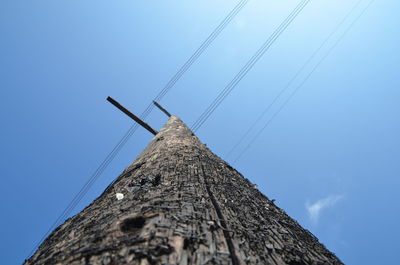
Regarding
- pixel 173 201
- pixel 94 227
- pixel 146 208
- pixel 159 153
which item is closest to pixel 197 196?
pixel 173 201

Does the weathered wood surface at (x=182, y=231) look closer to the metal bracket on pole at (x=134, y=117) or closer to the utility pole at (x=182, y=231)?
the utility pole at (x=182, y=231)

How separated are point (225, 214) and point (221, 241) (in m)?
0.41

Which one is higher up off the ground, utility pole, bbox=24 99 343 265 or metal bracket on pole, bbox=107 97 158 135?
metal bracket on pole, bbox=107 97 158 135

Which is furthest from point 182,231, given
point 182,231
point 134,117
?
point 134,117

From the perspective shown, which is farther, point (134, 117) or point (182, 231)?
point (134, 117)

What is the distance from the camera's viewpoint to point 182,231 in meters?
1.63

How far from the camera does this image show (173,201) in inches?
80.7

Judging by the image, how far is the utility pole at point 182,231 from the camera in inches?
56.9

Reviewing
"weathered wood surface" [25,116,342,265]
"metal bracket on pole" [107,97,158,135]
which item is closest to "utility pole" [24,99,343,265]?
"weathered wood surface" [25,116,342,265]

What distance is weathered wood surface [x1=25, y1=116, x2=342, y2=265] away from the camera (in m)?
1.45

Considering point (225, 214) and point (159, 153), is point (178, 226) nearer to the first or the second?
point (225, 214)

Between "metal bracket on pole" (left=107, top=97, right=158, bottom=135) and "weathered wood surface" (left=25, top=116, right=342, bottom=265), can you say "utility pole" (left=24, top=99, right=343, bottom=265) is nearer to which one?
"weathered wood surface" (left=25, top=116, right=342, bottom=265)

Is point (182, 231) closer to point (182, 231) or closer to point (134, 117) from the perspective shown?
point (182, 231)

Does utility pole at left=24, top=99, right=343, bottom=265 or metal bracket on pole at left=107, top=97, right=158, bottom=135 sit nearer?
utility pole at left=24, top=99, right=343, bottom=265
